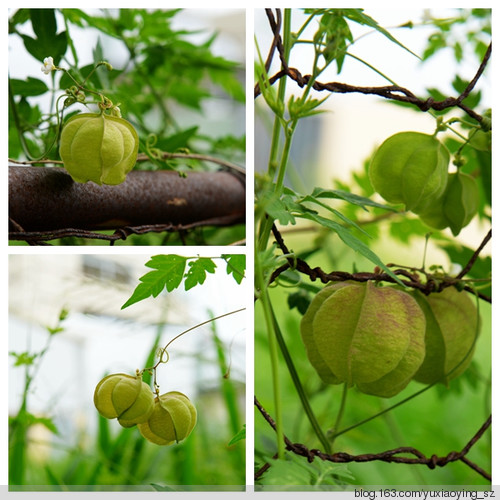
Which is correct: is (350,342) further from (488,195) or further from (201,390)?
(201,390)

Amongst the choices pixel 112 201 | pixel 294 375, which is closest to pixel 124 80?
pixel 112 201

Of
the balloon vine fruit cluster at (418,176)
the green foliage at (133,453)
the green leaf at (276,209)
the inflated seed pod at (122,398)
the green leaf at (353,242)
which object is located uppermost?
the balloon vine fruit cluster at (418,176)

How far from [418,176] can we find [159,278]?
0.22 metres

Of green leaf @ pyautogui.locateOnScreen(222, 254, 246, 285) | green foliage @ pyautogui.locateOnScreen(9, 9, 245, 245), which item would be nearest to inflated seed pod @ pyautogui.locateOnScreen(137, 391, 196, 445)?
green leaf @ pyautogui.locateOnScreen(222, 254, 246, 285)

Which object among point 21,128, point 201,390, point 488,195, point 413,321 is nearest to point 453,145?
point 488,195

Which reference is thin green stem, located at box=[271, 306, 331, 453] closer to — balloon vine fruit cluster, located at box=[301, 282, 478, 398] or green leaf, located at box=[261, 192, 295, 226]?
balloon vine fruit cluster, located at box=[301, 282, 478, 398]

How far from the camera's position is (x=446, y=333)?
0.50 meters

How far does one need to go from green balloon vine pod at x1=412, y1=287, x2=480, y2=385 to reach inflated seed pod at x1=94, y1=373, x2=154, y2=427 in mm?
232

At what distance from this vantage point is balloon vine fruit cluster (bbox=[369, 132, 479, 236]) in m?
0.50

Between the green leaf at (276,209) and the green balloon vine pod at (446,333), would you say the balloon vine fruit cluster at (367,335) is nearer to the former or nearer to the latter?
the green balloon vine pod at (446,333)

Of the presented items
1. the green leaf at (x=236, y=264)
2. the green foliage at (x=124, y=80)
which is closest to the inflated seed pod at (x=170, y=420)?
the green leaf at (x=236, y=264)

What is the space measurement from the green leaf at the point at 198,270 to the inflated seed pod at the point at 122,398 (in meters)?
0.08

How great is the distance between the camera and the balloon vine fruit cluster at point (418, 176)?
1.65 feet

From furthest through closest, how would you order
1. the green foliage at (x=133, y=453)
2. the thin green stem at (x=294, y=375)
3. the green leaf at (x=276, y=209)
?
the green foliage at (x=133, y=453) → the thin green stem at (x=294, y=375) → the green leaf at (x=276, y=209)
